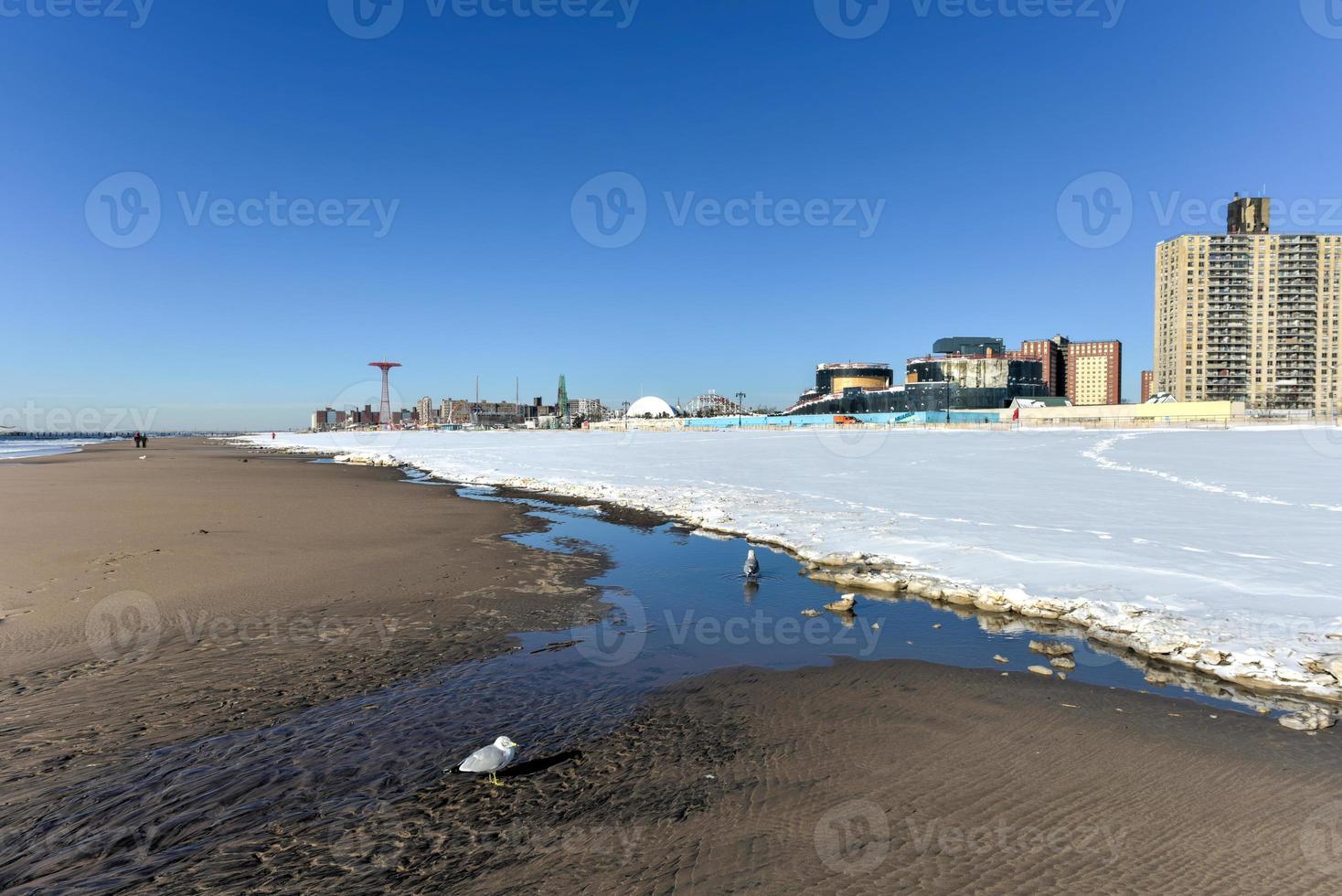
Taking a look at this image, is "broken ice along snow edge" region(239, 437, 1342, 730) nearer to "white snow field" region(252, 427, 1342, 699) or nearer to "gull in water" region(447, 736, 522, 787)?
"white snow field" region(252, 427, 1342, 699)

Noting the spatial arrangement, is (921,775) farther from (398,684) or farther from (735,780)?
(398,684)

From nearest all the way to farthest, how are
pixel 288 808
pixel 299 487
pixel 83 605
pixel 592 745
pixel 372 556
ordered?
pixel 288 808 → pixel 592 745 → pixel 83 605 → pixel 372 556 → pixel 299 487

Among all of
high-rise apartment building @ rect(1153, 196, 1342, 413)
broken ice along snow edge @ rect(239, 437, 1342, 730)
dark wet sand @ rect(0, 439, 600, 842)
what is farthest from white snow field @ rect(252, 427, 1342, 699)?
high-rise apartment building @ rect(1153, 196, 1342, 413)

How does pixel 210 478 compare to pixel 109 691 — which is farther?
pixel 210 478

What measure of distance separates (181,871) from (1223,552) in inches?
601

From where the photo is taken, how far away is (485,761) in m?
4.76

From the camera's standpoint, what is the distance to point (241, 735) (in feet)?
17.6

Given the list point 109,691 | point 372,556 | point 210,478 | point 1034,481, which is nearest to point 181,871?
point 109,691

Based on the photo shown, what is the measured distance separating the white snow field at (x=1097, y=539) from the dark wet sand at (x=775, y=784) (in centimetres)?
225

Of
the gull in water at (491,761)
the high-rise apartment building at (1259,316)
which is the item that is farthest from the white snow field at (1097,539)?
the high-rise apartment building at (1259,316)

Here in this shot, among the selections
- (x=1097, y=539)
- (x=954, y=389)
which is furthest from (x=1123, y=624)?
(x=954, y=389)

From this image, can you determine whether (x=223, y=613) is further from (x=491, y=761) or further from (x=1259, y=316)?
(x=1259, y=316)

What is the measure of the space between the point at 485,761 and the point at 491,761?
1.6 inches

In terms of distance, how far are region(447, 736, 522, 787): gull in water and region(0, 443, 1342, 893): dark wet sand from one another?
0.11 meters
